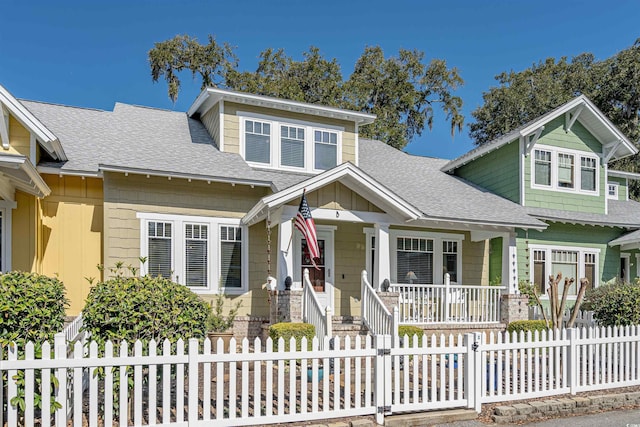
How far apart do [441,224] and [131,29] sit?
20008mm

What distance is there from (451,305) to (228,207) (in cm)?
638

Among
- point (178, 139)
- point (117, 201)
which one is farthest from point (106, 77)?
point (117, 201)

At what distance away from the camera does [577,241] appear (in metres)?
17.4

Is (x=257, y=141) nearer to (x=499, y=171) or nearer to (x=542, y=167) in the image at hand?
(x=499, y=171)

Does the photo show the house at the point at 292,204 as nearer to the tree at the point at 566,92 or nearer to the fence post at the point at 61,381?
the fence post at the point at 61,381

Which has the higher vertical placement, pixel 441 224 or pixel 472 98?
pixel 472 98

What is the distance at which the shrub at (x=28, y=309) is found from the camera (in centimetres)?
583

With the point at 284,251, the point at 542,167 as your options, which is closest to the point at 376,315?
the point at 284,251

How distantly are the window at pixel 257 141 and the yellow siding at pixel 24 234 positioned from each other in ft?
17.6

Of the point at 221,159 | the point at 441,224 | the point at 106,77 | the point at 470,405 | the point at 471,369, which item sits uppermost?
the point at 106,77

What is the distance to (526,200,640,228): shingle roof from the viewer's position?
16.5 m

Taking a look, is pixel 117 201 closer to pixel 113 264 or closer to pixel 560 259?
pixel 113 264

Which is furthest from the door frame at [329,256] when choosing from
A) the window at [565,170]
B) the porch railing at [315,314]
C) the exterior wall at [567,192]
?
the window at [565,170]

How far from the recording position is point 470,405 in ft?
23.9
